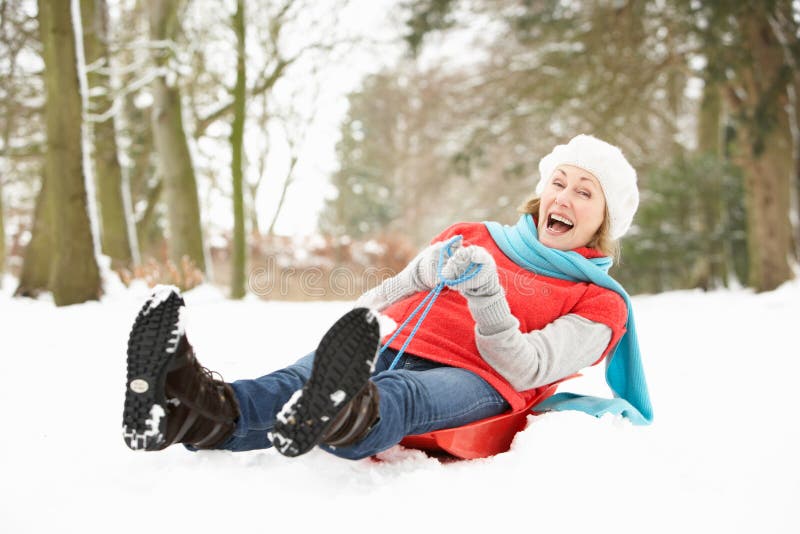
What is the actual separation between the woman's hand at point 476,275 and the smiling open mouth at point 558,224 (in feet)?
1.74

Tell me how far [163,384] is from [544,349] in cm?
99

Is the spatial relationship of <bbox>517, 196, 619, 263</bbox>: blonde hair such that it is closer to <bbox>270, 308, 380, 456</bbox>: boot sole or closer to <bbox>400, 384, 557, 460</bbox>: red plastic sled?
<bbox>400, 384, 557, 460</bbox>: red plastic sled

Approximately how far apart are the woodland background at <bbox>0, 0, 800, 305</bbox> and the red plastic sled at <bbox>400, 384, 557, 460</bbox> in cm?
396

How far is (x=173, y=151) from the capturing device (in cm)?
690

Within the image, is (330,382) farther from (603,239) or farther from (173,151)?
(173,151)

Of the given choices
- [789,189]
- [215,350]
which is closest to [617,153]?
[215,350]

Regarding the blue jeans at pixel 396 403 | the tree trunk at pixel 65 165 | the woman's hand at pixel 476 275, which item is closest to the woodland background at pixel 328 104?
the tree trunk at pixel 65 165

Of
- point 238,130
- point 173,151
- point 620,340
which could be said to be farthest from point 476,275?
point 238,130

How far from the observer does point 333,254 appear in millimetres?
12773

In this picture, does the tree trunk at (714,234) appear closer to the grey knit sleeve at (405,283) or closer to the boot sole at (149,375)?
the grey knit sleeve at (405,283)

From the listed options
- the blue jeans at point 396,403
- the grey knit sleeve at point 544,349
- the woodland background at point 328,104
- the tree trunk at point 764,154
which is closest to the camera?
the blue jeans at point 396,403

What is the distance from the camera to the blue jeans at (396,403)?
1448 millimetres

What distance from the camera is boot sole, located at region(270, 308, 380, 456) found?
1249mm

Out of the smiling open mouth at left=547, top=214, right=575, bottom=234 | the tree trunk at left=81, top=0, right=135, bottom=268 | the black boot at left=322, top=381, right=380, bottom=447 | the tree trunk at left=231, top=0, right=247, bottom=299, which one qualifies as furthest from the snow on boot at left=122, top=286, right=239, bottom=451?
the tree trunk at left=81, top=0, right=135, bottom=268
